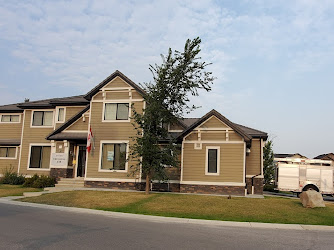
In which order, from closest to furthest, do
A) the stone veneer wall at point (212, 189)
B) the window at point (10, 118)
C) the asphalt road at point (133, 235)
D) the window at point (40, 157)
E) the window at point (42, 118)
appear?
the asphalt road at point (133, 235)
the stone veneer wall at point (212, 189)
the window at point (40, 157)
the window at point (42, 118)
the window at point (10, 118)

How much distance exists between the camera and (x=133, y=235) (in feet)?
31.2

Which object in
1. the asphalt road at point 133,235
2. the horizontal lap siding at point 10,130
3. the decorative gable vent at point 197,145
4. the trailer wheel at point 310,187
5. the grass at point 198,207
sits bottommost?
the asphalt road at point 133,235

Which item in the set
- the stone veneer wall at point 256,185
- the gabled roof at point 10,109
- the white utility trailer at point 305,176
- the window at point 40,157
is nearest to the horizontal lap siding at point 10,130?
the gabled roof at point 10,109

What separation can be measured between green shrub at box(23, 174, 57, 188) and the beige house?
3.14ft

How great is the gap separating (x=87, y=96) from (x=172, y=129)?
648cm

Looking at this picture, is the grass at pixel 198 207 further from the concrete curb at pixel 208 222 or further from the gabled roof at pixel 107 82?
the gabled roof at pixel 107 82

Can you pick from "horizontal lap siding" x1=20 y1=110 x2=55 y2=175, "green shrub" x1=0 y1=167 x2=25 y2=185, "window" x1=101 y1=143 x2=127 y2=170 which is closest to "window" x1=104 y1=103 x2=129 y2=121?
"window" x1=101 y1=143 x2=127 y2=170

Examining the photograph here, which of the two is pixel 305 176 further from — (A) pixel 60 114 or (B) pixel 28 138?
(B) pixel 28 138

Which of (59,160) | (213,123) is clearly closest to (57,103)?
(59,160)

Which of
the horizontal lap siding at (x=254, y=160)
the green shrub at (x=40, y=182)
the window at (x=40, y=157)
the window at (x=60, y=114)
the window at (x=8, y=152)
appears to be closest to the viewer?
the green shrub at (x=40, y=182)

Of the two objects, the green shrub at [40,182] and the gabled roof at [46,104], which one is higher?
the gabled roof at [46,104]

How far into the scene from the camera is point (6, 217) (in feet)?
39.1

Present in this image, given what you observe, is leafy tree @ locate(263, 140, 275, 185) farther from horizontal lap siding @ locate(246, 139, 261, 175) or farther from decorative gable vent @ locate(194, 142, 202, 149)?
decorative gable vent @ locate(194, 142, 202, 149)

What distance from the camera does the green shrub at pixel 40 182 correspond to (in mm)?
22734
